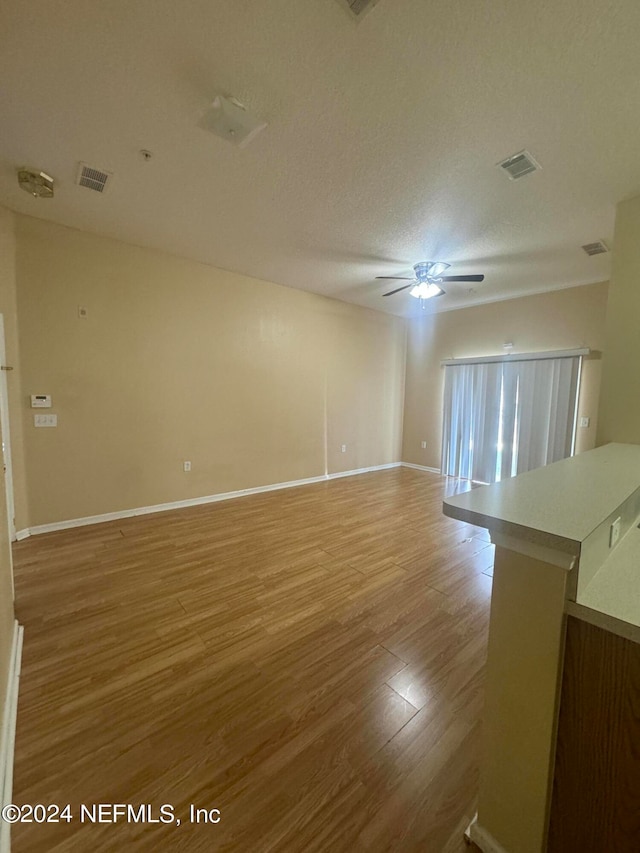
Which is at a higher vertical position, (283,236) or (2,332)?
(283,236)

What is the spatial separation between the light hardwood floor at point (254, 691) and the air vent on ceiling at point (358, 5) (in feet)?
9.57

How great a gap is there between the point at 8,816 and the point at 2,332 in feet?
10.5

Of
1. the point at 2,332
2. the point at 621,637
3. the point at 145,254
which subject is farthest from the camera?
the point at 145,254

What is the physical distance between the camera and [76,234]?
3.16 meters

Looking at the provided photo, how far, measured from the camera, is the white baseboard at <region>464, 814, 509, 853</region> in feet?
3.19

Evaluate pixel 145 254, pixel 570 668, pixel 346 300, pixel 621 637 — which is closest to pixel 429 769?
pixel 570 668

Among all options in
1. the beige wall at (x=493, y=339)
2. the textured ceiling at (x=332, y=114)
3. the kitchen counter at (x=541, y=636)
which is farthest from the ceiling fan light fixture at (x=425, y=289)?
the kitchen counter at (x=541, y=636)

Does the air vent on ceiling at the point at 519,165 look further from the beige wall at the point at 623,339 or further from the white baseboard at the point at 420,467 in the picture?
the white baseboard at the point at 420,467

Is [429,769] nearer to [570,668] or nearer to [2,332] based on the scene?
[570,668]

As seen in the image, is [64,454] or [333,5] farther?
[64,454]

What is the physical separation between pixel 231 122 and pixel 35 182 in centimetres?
162

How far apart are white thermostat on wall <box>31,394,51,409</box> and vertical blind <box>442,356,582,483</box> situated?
5.26 metres

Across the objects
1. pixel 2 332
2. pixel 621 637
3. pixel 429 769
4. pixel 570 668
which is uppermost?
pixel 2 332

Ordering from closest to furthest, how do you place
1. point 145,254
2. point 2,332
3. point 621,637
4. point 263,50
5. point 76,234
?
point 621,637 < point 263,50 < point 2,332 < point 76,234 < point 145,254
